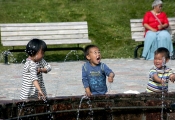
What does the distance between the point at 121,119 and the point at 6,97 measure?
3261 millimetres

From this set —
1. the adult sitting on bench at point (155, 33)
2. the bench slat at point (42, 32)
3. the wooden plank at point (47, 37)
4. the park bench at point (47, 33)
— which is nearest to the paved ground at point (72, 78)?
→ the adult sitting on bench at point (155, 33)

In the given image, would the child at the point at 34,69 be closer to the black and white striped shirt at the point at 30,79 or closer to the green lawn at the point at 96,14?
the black and white striped shirt at the point at 30,79

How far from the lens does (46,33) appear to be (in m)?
13.1

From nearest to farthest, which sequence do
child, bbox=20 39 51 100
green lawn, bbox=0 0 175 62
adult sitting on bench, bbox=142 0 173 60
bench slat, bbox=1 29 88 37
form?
child, bbox=20 39 51 100 < adult sitting on bench, bbox=142 0 173 60 < bench slat, bbox=1 29 88 37 < green lawn, bbox=0 0 175 62

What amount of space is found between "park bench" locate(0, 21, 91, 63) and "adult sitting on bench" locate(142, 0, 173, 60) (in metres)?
1.26

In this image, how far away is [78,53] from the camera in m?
13.7

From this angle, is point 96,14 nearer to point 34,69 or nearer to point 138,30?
point 138,30

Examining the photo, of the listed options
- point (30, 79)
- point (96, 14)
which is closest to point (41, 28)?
point (96, 14)

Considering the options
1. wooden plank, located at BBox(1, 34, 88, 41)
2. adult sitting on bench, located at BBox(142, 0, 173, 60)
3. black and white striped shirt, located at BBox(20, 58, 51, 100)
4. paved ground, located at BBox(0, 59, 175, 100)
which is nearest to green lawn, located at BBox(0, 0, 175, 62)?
wooden plank, located at BBox(1, 34, 88, 41)

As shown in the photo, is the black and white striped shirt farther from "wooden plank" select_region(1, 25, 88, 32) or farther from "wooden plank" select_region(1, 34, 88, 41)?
"wooden plank" select_region(1, 25, 88, 32)

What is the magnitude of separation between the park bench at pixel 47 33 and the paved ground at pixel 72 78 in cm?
58

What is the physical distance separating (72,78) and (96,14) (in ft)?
20.3

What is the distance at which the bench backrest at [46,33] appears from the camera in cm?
1288

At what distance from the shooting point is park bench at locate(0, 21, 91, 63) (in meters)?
12.9
